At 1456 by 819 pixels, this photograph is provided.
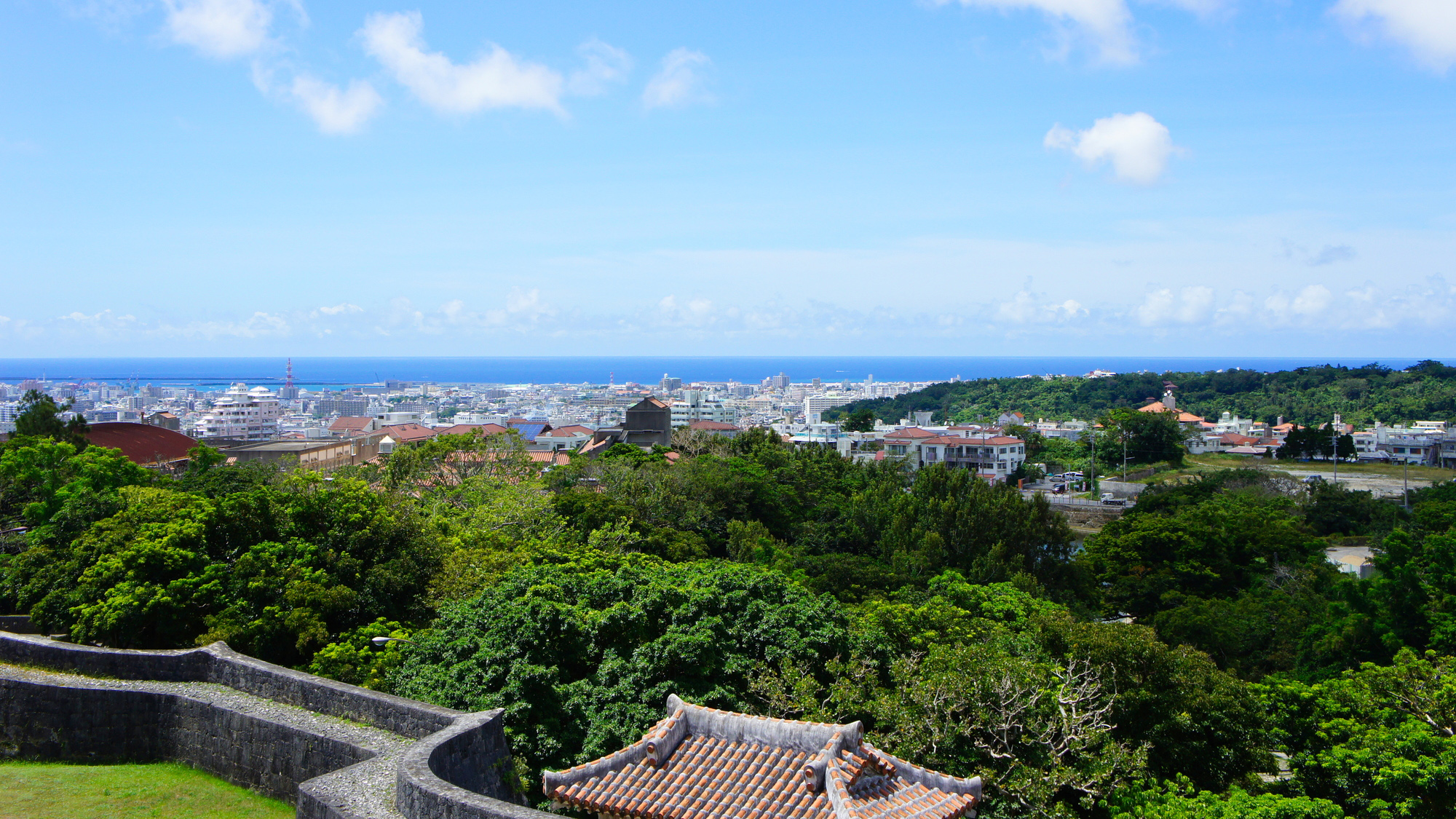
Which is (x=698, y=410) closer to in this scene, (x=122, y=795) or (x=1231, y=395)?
(x=1231, y=395)

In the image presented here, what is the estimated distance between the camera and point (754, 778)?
7496mm

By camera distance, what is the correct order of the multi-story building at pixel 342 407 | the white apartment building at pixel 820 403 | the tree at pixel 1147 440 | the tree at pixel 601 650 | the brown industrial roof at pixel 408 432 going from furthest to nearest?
the white apartment building at pixel 820 403
the multi-story building at pixel 342 407
the brown industrial roof at pixel 408 432
the tree at pixel 1147 440
the tree at pixel 601 650

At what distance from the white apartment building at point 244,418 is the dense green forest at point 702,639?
90.9 metres

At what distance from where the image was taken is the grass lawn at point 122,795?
8.14 metres

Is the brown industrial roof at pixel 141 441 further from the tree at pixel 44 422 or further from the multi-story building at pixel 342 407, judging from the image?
the multi-story building at pixel 342 407

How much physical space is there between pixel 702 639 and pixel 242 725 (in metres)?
4.73

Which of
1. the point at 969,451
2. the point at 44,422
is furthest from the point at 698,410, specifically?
the point at 44,422

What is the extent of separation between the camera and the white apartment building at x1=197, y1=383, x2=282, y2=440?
104938mm

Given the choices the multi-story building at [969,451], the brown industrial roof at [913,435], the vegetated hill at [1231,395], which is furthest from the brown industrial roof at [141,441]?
the vegetated hill at [1231,395]

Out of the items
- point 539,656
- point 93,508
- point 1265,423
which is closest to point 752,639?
point 539,656

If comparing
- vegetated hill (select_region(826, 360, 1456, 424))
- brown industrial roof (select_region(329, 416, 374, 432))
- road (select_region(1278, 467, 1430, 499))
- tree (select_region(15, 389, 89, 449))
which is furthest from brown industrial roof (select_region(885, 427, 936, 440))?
tree (select_region(15, 389, 89, 449))

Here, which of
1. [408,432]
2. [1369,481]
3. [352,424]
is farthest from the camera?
[352,424]

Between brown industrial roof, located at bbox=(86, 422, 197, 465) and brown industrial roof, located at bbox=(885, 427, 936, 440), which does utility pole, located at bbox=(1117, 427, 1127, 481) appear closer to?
brown industrial roof, located at bbox=(885, 427, 936, 440)

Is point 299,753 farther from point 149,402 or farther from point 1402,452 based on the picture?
point 149,402
